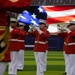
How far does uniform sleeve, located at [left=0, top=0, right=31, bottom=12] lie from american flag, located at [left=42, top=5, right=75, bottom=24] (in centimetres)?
2110

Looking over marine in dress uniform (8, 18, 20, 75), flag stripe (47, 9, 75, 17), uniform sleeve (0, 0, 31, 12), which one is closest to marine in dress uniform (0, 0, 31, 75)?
uniform sleeve (0, 0, 31, 12)

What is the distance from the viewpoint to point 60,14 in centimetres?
2570

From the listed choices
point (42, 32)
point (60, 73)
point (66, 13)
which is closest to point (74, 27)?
point (42, 32)

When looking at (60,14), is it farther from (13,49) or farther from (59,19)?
(13,49)

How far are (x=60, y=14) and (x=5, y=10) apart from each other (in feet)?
72.4

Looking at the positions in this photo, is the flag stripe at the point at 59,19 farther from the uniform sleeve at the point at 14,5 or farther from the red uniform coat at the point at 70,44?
the uniform sleeve at the point at 14,5

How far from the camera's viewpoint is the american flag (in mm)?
25031

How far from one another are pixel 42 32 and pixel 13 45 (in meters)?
1.01

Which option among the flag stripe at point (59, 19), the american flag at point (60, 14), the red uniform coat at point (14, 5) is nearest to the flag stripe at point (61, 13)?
the american flag at point (60, 14)

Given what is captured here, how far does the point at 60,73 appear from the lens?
1216cm

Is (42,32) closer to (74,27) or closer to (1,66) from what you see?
(74,27)

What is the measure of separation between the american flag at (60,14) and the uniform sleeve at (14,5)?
2110 centimetres

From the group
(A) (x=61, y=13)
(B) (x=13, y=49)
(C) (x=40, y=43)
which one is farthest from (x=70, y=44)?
(A) (x=61, y=13)

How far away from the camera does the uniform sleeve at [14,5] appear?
3.64 metres
